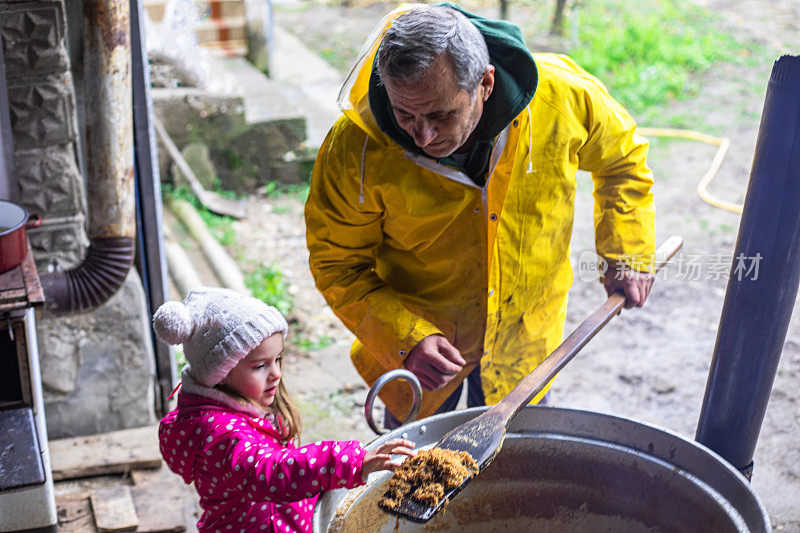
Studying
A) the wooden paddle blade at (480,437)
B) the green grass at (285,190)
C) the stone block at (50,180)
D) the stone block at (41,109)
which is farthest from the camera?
the green grass at (285,190)

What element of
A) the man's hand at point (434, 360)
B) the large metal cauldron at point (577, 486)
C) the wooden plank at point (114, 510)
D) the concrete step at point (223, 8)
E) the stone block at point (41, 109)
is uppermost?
the stone block at point (41, 109)

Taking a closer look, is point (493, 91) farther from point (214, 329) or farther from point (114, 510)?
point (114, 510)

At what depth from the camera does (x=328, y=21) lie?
31.7 feet

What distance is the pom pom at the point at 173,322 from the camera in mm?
1771

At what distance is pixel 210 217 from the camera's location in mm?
5547

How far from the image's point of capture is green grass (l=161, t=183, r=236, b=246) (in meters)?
5.32

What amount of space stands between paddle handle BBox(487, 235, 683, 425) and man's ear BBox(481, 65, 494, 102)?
0.62 metres

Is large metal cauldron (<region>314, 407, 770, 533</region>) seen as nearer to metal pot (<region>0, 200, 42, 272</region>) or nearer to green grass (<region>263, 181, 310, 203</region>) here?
metal pot (<region>0, 200, 42, 272</region>)

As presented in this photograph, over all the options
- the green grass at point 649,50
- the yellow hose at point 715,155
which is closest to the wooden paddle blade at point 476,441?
the yellow hose at point 715,155

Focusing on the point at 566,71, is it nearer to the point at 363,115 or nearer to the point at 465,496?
the point at 363,115

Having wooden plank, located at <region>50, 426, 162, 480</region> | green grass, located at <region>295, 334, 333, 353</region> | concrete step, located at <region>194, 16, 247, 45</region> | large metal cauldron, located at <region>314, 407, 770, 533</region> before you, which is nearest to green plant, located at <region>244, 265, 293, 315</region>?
green grass, located at <region>295, 334, 333, 353</region>

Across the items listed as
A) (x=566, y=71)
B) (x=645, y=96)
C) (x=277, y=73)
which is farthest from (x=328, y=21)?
(x=566, y=71)

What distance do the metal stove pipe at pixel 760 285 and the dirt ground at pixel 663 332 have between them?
0.58m

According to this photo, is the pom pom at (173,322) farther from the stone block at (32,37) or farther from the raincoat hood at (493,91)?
the stone block at (32,37)
